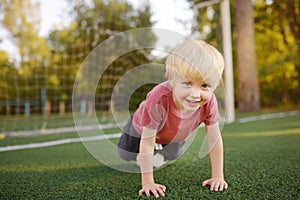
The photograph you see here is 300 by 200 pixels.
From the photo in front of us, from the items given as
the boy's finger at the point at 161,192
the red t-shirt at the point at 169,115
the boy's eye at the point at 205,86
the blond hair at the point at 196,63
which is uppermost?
the blond hair at the point at 196,63

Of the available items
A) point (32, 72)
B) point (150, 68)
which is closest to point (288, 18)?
point (32, 72)

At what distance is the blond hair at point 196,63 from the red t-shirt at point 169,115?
0.12m

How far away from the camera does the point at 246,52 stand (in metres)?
7.97

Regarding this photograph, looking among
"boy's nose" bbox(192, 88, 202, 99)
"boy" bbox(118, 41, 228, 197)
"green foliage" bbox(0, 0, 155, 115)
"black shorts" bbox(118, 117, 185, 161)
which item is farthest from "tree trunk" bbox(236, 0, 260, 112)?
"boy's nose" bbox(192, 88, 202, 99)

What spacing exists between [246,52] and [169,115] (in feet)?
22.5

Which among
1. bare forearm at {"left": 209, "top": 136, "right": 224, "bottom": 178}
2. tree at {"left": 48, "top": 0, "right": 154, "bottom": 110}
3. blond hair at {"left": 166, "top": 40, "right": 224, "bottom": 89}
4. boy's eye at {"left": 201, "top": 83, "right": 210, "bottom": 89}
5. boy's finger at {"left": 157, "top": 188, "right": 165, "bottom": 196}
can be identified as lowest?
boy's finger at {"left": 157, "top": 188, "right": 165, "bottom": 196}

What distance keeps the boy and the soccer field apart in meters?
0.09

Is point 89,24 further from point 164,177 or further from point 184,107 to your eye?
point 184,107

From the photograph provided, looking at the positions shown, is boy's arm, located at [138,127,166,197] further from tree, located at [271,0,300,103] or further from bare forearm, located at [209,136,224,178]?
tree, located at [271,0,300,103]

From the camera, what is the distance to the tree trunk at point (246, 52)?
7938 mm

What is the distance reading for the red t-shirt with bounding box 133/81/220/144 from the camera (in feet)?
4.75

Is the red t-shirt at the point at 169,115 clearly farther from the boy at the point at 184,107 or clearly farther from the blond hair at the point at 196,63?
the blond hair at the point at 196,63

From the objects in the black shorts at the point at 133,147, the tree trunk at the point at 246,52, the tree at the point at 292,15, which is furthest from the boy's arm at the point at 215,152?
the tree at the point at 292,15

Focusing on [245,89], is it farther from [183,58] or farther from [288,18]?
[183,58]
